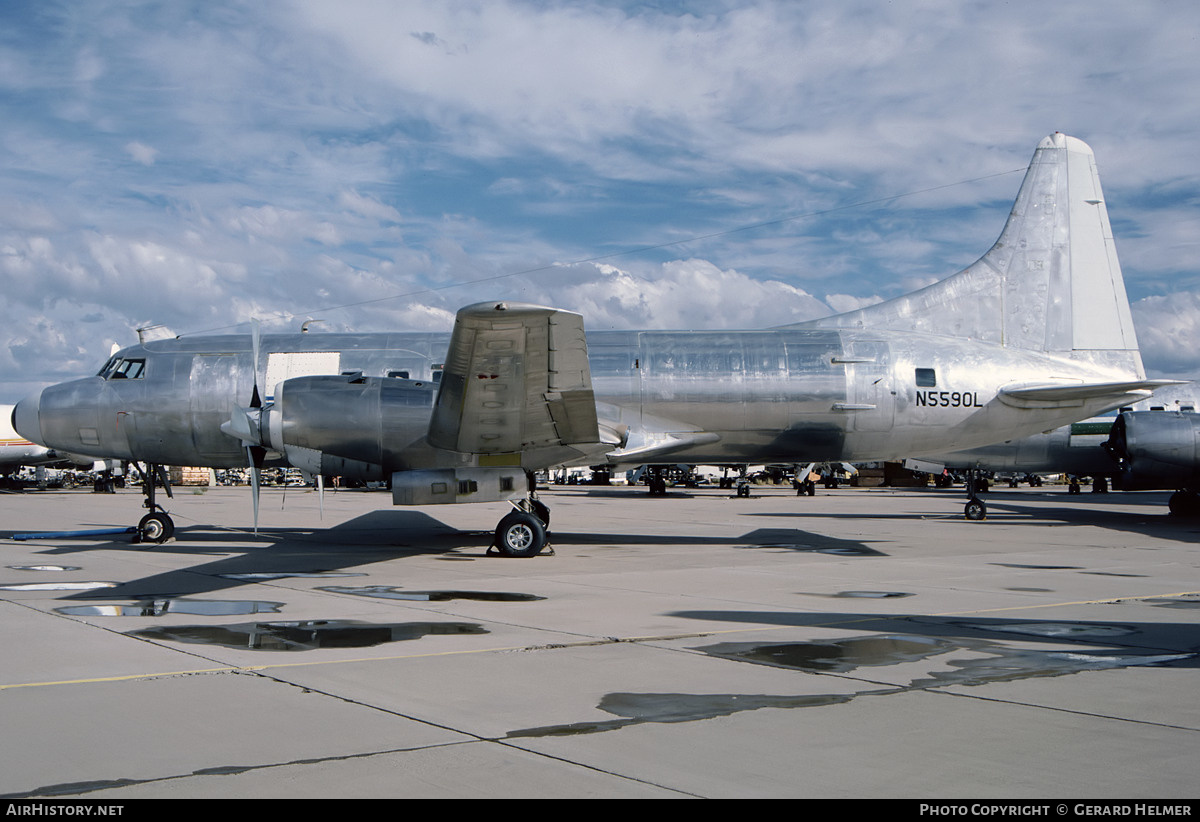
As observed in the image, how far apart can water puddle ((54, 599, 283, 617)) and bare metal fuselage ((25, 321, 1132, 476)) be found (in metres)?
8.74

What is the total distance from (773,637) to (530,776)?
463 cm

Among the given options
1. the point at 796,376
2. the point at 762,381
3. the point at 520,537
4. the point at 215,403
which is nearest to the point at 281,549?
the point at 215,403

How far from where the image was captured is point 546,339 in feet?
45.1

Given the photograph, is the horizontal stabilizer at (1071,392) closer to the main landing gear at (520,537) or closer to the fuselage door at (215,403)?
the main landing gear at (520,537)

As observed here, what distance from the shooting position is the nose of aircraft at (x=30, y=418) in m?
19.9

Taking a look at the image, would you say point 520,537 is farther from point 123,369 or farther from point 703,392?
point 123,369

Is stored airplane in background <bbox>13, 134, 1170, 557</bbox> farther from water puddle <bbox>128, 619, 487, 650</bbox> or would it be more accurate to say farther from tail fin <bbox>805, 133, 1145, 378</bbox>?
water puddle <bbox>128, 619, 487, 650</bbox>

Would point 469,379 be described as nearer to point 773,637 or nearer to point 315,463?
point 315,463

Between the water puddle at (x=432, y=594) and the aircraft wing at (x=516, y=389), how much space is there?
3.59 meters

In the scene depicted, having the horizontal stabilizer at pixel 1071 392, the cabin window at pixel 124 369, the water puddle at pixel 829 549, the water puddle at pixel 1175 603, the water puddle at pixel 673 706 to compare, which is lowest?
the water puddle at pixel 829 549

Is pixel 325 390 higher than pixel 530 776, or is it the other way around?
A: pixel 325 390

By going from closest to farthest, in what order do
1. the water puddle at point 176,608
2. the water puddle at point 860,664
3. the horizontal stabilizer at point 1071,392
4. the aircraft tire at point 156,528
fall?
1. the water puddle at point 860,664
2. the water puddle at point 176,608
3. the horizontal stabilizer at point 1071,392
4. the aircraft tire at point 156,528

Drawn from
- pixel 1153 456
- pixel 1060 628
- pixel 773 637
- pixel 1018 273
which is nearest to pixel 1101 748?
pixel 773 637

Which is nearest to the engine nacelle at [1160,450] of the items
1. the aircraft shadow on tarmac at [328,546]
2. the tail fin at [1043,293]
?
the tail fin at [1043,293]
